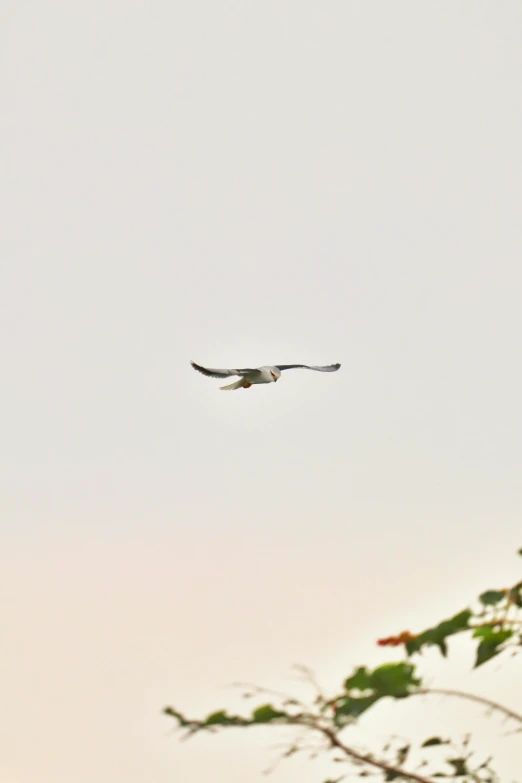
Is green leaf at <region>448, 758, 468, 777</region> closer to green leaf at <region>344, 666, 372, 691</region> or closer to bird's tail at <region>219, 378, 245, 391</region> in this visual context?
green leaf at <region>344, 666, 372, 691</region>

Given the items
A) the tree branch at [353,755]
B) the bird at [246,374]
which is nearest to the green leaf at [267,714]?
the tree branch at [353,755]

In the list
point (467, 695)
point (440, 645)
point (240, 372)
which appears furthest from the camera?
point (240, 372)

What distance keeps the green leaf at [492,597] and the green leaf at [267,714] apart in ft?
5.94

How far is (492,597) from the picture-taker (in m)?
8.27

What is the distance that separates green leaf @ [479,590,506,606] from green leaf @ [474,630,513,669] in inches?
24.2

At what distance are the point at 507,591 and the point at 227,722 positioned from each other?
234 cm

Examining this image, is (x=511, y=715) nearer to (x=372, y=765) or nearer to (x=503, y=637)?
(x=503, y=637)

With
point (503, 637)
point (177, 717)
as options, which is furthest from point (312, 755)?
point (503, 637)

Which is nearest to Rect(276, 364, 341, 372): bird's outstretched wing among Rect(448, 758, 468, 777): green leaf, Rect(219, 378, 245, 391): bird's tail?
Rect(219, 378, 245, 391): bird's tail

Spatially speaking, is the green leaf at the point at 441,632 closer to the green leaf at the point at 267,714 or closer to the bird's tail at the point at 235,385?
the green leaf at the point at 267,714

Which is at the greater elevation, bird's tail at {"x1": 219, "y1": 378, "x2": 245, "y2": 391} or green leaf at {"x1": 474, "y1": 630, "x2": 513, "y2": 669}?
bird's tail at {"x1": 219, "y1": 378, "x2": 245, "y2": 391}

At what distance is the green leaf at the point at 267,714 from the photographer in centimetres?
730

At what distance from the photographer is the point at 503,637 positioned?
7535mm

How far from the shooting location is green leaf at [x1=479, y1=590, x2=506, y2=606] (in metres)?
8.20
